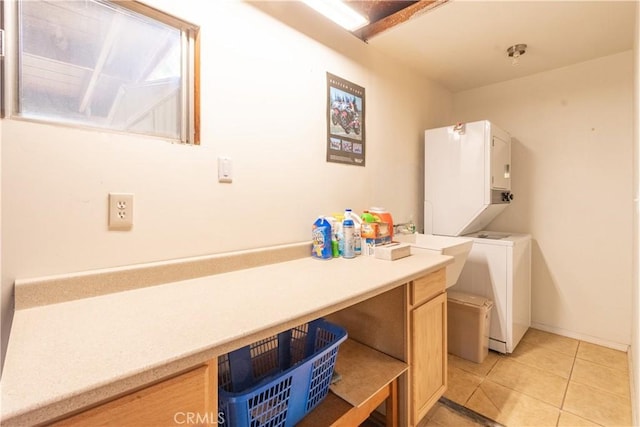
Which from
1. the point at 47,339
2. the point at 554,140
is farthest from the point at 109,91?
the point at 554,140

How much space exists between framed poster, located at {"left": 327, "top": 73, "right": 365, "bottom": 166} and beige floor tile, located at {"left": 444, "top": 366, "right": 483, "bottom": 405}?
1589mm

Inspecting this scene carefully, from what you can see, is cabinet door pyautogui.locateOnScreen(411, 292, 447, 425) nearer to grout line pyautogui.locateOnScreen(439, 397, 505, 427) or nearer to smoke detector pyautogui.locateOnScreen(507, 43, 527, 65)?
grout line pyautogui.locateOnScreen(439, 397, 505, 427)

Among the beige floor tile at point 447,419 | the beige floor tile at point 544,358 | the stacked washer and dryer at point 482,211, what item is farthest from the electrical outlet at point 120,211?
the beige floor tile at point 544,358

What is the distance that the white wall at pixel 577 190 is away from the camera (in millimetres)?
2266

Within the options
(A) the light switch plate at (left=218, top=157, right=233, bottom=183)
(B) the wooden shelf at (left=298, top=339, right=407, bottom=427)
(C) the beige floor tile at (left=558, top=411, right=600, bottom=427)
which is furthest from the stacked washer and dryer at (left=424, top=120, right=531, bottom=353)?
(A) the light switch plate at (left=218, top=157, right=233, bottom=183)

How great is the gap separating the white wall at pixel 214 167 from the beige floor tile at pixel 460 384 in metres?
1.31

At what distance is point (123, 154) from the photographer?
109 centimetres

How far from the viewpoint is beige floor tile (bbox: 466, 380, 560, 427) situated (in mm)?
1571

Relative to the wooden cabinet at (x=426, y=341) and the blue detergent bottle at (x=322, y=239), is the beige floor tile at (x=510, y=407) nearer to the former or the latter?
the wooden cabinet at (x=426, y=341)

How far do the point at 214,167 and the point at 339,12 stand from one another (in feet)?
3.56

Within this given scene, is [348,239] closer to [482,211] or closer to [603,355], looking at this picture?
[482,211]

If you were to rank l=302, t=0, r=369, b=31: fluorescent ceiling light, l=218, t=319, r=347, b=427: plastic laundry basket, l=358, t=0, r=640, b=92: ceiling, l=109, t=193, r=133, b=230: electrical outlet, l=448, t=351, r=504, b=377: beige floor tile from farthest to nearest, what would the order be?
l=448, t=351, r=504, b=377: beige floor tile < l=358, t=0, r=640, b=92: ceiling < l=302, t=0, r=369, b=31: fluorescent ceiling light < l=109, t=193, r=133, b=230: electrical outlet < l=218, t=319, r=347, b=427: plastic laundry basket

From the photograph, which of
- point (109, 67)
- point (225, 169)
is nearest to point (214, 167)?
point (225, 169)

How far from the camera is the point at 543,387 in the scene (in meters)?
1.84
